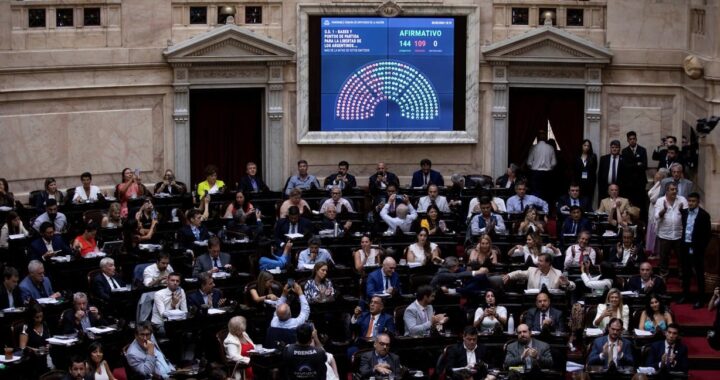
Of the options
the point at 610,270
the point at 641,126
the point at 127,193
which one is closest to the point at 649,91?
the point at 641,126

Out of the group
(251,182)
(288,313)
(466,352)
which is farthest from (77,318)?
(251,182)

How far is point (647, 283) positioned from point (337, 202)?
18.6ft

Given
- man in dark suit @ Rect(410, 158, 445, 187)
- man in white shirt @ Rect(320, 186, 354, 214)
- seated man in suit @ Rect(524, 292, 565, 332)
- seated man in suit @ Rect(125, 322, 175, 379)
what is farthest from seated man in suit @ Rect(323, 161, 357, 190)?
seated man in suit @ Rect(125, 322, 175, 379)

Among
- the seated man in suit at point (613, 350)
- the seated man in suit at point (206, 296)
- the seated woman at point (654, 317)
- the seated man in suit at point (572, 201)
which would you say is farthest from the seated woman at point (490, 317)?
the seated man in suit at point (572, 201)

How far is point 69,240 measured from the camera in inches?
1062

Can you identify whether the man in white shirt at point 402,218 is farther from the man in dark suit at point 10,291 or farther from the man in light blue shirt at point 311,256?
the man in dark suit at point 10,291

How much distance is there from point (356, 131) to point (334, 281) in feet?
20.7

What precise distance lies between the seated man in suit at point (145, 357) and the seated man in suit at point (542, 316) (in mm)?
4699

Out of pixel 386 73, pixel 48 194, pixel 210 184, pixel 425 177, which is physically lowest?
pixel 48 194

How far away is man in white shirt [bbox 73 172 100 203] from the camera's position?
Answer: 28.4m

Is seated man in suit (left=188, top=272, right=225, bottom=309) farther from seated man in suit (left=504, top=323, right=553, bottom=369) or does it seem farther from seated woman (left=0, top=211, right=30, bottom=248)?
seated man in suit (left=504, top=323, right=553, bottom=369)

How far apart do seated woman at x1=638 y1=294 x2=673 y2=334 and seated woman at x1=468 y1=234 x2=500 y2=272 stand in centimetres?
263

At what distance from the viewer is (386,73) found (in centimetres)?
3122

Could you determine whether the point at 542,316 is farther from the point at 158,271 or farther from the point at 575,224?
the point at 158,271
